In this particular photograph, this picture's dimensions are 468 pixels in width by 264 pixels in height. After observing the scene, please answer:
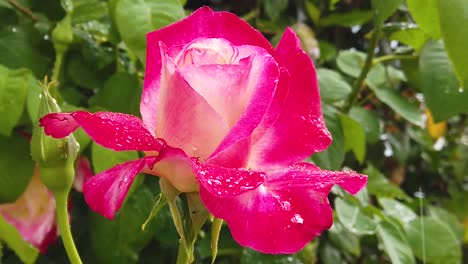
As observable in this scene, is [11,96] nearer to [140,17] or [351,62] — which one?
[140,17]

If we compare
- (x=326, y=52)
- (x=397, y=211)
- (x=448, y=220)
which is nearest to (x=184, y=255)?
(x=397, y=211)

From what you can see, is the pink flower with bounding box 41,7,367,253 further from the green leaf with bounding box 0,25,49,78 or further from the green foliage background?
the green leaf with bounding box 0,25,49,78

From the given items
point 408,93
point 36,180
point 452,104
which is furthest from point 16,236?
point 408,93

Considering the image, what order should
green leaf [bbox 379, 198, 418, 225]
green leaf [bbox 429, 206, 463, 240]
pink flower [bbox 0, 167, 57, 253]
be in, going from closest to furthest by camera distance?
pink flower [bbox 0, 167, 57, 253] → green leaf [bbox 379, 198, 418, 225] → green leaf [bbox 429, 206, 463, 240]

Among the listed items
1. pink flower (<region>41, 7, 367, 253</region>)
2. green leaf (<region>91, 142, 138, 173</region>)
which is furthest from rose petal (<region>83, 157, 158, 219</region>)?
green leaf (<region>91, 142, 138, 173</region>)

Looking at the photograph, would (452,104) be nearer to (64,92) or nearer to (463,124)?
(64,92)

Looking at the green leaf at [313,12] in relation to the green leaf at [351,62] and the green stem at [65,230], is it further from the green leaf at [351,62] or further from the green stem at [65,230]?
the green stem at [65,230]
